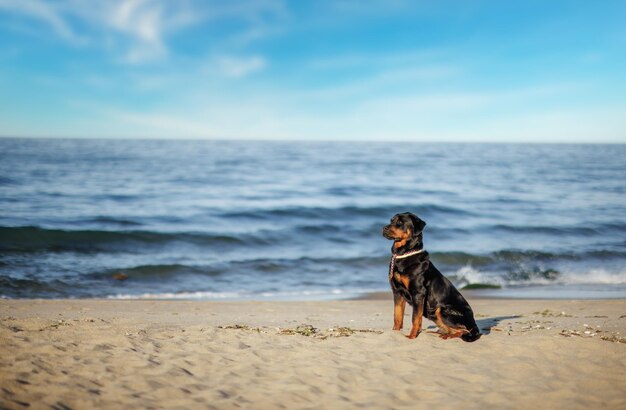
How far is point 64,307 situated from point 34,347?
4358 mm

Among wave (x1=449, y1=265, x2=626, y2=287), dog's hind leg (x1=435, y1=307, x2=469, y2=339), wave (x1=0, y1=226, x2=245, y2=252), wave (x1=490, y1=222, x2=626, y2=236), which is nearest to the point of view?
dog's hind leg (x1=435, y1=307, x2=469, y2=339)

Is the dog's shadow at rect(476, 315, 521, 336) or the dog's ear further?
the dog's shadow at rect(476, 315, 521, 336)

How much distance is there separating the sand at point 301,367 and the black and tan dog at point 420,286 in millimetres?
217

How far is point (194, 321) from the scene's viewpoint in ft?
26.2

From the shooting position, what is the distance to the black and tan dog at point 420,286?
19.9 ft

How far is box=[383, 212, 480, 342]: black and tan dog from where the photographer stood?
605 cm

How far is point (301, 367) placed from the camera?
5.13 metres

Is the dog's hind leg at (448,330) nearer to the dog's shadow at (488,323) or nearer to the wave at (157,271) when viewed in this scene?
the dog's shadow at (488,323)

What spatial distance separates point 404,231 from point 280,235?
1437 centimetres

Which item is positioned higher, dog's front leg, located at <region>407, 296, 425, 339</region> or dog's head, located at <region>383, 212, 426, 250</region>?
dog's head, located at <region>383, 212, 426, 250</region>

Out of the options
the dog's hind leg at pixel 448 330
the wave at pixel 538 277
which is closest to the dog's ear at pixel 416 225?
the dog's hind leg at pixel 448 330

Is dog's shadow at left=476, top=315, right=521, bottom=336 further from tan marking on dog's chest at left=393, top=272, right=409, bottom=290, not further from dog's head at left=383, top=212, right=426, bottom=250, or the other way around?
dog's head at left=383, top=212, right=426, bottom=250

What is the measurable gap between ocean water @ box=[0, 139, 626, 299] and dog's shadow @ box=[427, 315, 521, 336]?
14.5 feet

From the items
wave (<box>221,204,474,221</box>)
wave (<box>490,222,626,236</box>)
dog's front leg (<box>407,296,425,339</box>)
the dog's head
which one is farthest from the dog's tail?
wave (<box>221,204,474,221</box>)
